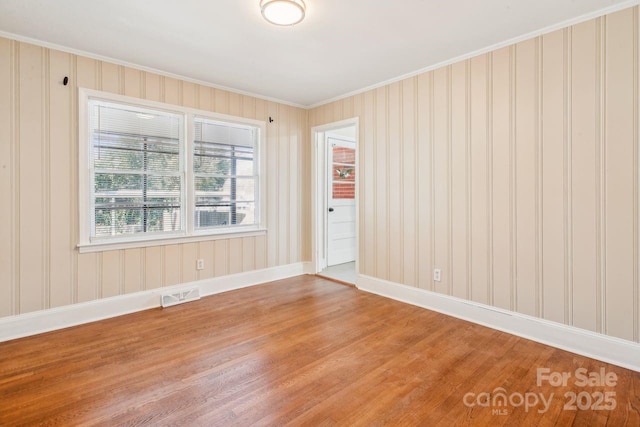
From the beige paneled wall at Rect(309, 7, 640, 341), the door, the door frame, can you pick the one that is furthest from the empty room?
the door

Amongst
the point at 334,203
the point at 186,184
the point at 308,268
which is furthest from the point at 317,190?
the point at 186,184

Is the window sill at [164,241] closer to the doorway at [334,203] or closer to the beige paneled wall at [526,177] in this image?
the doorway at [334,203]

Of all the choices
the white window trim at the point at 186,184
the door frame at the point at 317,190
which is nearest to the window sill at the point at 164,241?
the white window trim at the point at 186,184

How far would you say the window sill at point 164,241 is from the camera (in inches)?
122

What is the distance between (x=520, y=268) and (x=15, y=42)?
4.83 metres

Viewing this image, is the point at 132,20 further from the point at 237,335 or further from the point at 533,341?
the point at 533,341

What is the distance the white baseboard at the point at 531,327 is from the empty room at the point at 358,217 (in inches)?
0.6

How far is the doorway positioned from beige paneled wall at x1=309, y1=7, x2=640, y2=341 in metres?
1.13

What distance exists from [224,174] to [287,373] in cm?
274

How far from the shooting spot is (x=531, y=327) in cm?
270

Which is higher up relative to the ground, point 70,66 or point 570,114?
point 70,66

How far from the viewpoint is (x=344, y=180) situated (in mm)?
5652

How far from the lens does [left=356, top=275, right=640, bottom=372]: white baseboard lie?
90.2 inches

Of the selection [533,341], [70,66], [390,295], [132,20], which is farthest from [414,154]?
[70,66]
